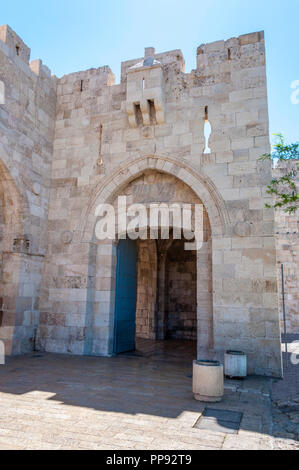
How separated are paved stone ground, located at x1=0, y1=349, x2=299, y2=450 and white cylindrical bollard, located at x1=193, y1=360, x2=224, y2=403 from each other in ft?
0.30

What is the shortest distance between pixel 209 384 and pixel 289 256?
303 inches

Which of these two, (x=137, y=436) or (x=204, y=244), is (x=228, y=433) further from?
(x=204, y=244)

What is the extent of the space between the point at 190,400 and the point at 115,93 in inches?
235

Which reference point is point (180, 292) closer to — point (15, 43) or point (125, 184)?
point (125, 184)

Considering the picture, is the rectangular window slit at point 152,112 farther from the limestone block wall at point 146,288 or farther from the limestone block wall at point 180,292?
the limestone block wall at point 180,292

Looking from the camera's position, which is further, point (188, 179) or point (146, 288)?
point (146, 288)

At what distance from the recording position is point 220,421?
3055mm

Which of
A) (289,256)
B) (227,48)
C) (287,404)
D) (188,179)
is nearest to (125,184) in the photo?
(188,179)

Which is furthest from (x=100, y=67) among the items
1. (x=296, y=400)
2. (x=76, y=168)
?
(x=296, y=400)

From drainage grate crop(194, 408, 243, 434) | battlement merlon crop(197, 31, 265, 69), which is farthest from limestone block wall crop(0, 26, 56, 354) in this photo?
drainage grate crop(194, 408, 243, 434)

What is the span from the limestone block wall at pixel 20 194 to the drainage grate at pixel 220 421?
4104 mm

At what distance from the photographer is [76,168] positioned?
280 inches

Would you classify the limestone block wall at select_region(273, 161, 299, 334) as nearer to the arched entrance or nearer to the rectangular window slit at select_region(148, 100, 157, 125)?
the arched entrance

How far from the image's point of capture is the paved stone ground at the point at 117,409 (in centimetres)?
256
